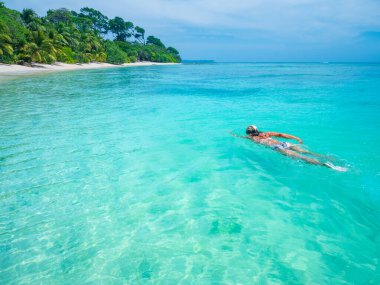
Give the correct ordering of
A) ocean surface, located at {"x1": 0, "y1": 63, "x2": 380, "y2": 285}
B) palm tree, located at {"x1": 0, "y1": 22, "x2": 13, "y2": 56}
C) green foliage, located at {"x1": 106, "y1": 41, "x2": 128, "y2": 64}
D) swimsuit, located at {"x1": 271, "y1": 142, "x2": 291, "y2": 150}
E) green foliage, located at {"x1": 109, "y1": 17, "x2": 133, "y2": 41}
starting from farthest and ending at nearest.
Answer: green foliage, located at {"x1": 109, "y1": 17, "x2": 133, "y2": 41} → green foliage, located at {"x1": 106, "y1": 41, "x2": 128, "y2": 64} → palm tree, located at {"x1": 0, "y1": 22, "x2": 13, "y2": 56} → swimsuit, located at {"x1": 271, "y1": 142, "x2": 291, "y2": 150} → ocean surface, located at {"x1": 0, "y1": 63, "x2": 380, "y2": 285}

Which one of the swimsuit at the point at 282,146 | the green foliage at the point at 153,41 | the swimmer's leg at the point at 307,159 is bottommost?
the swimmer's leg at the point at 307,159

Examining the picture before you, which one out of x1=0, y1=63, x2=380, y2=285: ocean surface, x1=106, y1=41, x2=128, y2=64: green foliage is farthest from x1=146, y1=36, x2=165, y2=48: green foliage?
x1=0, y1=63, x2=380, y2=285: ocean surface

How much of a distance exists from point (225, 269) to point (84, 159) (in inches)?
254

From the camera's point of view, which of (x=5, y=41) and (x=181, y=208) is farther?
(x=5, y=41)

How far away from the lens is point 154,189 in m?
7.38

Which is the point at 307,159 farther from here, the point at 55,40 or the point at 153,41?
the point at 153,41

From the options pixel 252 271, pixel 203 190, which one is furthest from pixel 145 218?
pixel 252 271

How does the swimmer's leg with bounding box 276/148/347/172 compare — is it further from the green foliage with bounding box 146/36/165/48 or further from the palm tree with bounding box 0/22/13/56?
the green foliage with bounding box 146/36/165/48

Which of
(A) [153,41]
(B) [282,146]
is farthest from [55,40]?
(A) [153,41]

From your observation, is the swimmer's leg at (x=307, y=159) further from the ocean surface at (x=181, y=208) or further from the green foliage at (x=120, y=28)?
the green foliage at (x=120, y=28)

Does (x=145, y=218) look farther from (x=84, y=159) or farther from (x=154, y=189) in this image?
(x=84, y=159)

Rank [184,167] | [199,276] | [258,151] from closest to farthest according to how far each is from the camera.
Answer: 1. [199,276]
2. [184,167]
3. [258,151]

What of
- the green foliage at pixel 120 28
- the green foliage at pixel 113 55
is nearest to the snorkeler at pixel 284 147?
the green foliage at pixel 113 55

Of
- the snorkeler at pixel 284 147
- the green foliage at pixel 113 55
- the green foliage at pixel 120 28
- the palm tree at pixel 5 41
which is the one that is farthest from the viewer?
the green foliage at pixel 120 28
